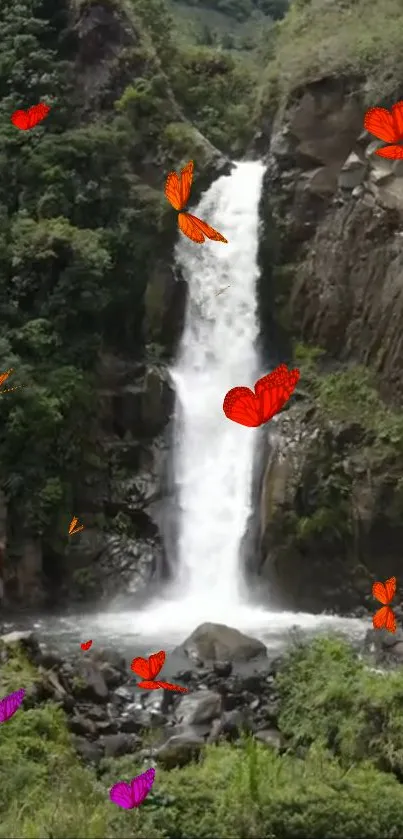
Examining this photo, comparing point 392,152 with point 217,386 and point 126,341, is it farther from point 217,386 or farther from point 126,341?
point 126,341

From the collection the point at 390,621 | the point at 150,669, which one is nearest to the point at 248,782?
the point at 150,669

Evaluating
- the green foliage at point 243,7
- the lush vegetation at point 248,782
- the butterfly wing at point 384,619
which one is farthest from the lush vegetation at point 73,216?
the green foliage at point 243,7

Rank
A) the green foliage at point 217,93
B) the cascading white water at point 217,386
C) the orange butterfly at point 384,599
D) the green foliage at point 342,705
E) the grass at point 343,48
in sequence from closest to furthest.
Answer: the green foliage at point 342,705 → the orange butterfly at point 384,599 → the cascading white water at point 217,386 → the grass at point 343,48 → the green foliage at point 217,93

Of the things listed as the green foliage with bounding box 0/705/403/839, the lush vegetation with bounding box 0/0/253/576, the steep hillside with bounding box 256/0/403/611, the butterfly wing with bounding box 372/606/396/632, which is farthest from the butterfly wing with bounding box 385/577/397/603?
the green foliage with bounding box 0/705/403/839

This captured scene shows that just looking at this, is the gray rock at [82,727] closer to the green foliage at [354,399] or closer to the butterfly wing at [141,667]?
the butterfly wing at [141,667]

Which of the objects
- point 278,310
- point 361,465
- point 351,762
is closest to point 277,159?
point 278,310

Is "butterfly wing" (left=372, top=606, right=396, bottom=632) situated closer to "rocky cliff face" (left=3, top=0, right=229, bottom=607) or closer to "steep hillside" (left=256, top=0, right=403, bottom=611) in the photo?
"steep hillside" (left=256, top=0, right=403, bottom=611)
